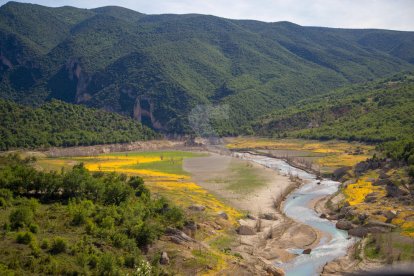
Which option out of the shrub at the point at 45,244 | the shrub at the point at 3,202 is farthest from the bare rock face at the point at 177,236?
the shrub at the point at 3,202

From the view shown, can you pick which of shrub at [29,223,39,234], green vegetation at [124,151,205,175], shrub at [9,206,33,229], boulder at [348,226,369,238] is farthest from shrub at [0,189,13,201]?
green vegetation at [124,151,205,175]

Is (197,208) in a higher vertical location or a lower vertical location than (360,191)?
lower

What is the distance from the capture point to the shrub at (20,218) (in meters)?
35.6

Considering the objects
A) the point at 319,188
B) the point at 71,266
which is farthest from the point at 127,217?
the point at 319,188

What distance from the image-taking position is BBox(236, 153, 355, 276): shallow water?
44094 millimetres

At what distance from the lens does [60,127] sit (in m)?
148

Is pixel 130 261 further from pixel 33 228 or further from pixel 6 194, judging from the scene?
pixel 6 194

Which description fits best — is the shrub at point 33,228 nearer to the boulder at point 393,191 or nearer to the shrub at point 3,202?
the shrub at point 3,202

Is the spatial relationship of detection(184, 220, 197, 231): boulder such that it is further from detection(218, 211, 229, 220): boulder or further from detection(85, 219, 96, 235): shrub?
detection(85, 219, 96, 235): shrub

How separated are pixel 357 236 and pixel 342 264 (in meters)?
11.5

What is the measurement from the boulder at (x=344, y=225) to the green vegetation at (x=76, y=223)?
892 inches

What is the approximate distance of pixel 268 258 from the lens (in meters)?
45.8

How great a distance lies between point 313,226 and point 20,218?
123 ft

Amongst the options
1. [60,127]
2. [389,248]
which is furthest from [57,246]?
[60,127]
